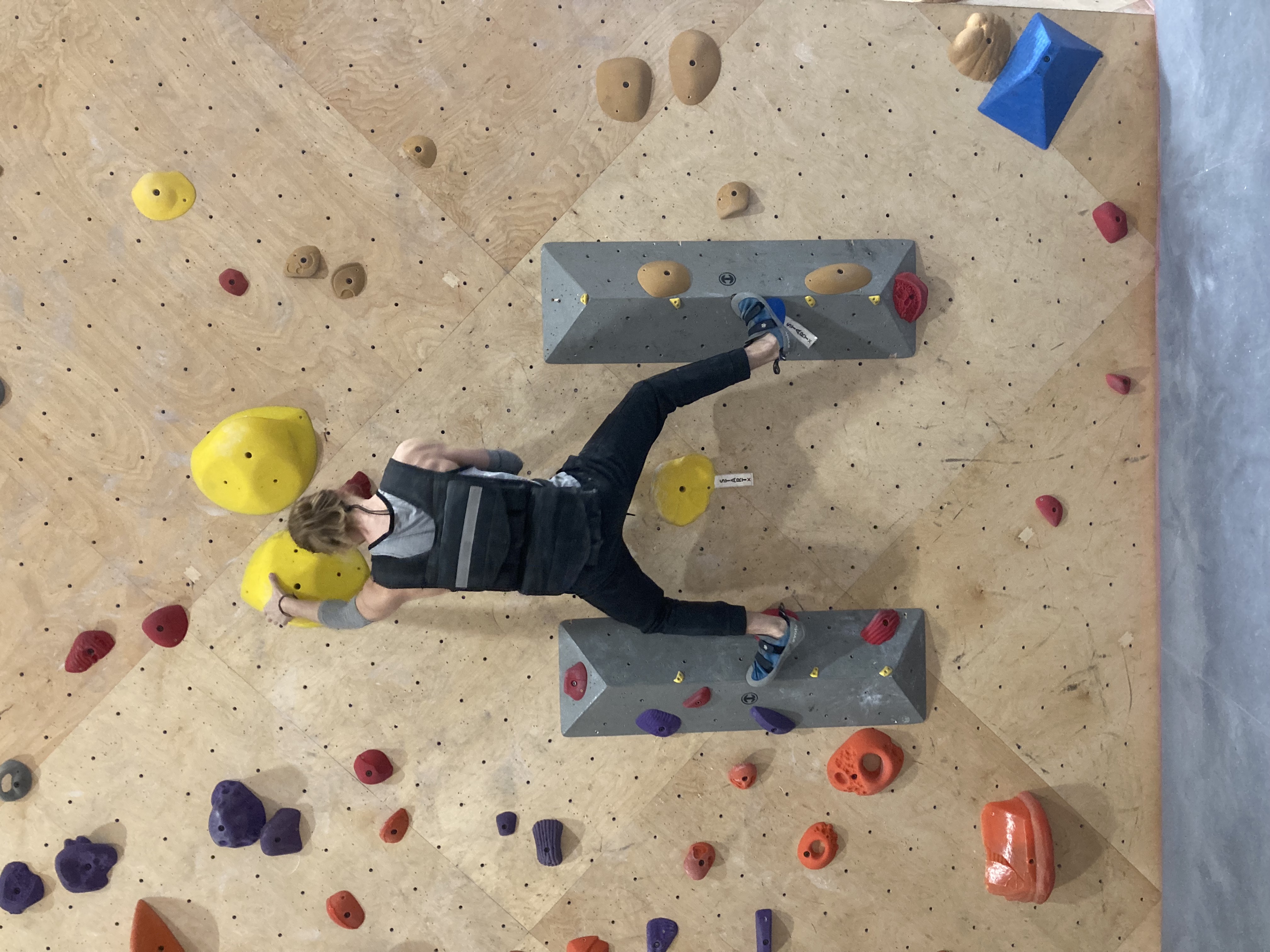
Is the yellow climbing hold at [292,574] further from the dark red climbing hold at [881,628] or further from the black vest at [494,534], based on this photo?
the dark red climbing hold at [881,628]

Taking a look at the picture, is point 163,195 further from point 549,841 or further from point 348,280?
point 549,841

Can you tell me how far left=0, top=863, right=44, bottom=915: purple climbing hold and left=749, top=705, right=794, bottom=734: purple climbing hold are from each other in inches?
105

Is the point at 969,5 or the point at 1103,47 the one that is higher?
the point at 969,5

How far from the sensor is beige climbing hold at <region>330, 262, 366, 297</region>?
8.72 feet

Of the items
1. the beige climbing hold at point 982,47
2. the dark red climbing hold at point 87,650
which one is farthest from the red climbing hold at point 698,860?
the beige climbing hold at point 982,47

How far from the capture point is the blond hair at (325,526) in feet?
6.81

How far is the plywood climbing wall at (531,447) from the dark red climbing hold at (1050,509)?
5cm

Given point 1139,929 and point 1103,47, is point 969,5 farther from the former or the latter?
point 1139,929

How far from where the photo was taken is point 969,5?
108 inches

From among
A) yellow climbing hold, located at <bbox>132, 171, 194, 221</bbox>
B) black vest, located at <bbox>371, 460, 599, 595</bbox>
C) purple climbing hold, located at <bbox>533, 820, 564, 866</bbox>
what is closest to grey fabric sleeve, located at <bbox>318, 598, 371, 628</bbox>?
black vest, located at <bbox>371, 460, 599, 595</bbox>

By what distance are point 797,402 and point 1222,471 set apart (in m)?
1.47

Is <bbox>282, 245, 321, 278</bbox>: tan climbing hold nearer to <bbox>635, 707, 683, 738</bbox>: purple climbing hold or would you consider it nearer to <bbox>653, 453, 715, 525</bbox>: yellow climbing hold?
<bbox>653, 453, 715, 525</bbox>: yellow climbing hold

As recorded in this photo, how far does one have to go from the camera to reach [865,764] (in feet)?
9.15

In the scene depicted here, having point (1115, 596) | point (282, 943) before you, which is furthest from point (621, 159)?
point (282, 943)
